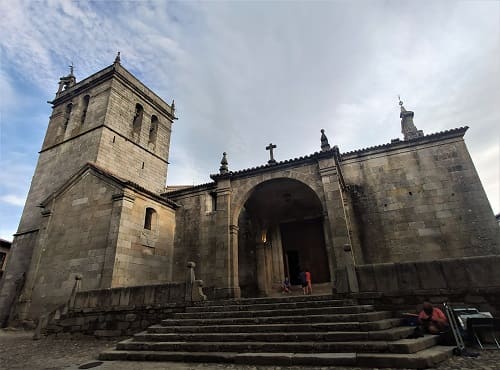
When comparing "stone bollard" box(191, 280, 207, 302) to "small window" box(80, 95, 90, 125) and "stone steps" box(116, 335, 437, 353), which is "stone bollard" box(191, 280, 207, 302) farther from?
"small window" box(80, 95, 90, 125)

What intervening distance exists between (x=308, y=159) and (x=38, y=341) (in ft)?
38.3

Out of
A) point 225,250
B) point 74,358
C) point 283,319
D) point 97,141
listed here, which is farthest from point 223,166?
point 97,141

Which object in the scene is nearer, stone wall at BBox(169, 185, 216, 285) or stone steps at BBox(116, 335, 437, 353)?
stone steps at BBox(116, 335, 437, 353)

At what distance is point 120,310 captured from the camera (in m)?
9.23

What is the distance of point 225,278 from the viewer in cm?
1066

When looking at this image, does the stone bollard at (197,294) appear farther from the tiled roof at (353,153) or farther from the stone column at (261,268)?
the stone column at (261,268)

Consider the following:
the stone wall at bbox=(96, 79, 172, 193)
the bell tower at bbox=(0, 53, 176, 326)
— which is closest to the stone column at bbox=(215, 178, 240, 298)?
the bell tower at bbox=(0, 53, 176, 326)

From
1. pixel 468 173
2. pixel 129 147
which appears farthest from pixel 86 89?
pixel 468 173

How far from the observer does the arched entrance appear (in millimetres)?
14508

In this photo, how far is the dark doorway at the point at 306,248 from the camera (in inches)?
603

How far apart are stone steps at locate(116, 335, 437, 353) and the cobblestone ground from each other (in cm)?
55

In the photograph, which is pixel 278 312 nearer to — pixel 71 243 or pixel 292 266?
pixel 292 266

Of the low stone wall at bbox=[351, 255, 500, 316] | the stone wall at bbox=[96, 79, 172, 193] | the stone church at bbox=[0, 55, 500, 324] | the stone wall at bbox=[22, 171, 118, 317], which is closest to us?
the low stone wall at bbox=[351, 255, 500, 316]

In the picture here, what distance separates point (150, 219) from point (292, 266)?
327 inches
